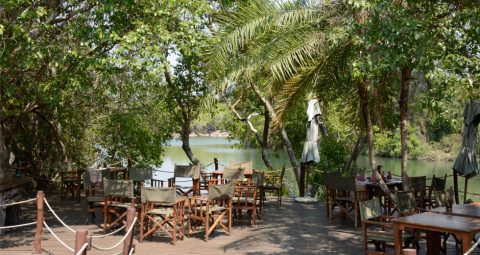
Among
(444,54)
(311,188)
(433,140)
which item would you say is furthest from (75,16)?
(433,140)

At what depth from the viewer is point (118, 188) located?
7.75 metres

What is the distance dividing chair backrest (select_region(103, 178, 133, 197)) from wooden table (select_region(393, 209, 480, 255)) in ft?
13.0

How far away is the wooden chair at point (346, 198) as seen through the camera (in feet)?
28.1

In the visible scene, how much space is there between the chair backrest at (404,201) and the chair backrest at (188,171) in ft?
14.4

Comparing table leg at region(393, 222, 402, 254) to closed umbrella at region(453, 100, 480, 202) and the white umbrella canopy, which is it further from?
the white umbrella canopy

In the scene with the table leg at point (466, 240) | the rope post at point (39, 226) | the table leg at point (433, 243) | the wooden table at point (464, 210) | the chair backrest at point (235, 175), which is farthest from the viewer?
the chair backrest at point (235, 175)

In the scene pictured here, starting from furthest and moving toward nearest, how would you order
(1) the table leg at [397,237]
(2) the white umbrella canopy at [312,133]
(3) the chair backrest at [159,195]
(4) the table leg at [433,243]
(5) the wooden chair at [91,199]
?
1. (2) the white umbrella canopy at [312,133]
2. (5) the wooden chair at [91,199]
3. (3) the chair backrest at [159,195]
4. (4) the table leg at [433,243]
5. (1) the table leg at [397,237]

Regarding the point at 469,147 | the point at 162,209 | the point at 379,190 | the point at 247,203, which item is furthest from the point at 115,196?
the point at 469,147

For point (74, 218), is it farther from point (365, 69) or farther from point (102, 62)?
point (365, 69)

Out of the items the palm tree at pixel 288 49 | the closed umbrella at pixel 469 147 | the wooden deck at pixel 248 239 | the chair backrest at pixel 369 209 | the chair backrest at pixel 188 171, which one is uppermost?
the palm tree at pixel 288 49

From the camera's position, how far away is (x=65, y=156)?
1461 centimetres

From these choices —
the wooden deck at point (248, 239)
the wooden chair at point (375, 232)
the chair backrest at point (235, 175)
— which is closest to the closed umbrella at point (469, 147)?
the wooden deck at point (248, 239)

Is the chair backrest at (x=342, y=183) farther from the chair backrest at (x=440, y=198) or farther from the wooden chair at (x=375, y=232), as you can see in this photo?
the wooden chair at (x=375, y=232)

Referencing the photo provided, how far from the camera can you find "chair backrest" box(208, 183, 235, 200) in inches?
299
